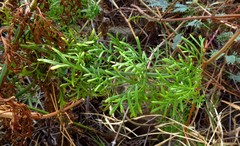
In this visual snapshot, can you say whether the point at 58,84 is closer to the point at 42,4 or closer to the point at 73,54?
the point at 73,54

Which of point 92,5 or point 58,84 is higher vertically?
point 92,5

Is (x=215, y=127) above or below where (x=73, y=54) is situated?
below

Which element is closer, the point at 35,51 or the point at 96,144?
the point at 35,51

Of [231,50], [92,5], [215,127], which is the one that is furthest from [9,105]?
[231,50]

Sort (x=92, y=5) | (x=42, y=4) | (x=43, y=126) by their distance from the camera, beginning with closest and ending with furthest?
(x=42, y=4) → (x=92, y=5) → (x=43, y=126)

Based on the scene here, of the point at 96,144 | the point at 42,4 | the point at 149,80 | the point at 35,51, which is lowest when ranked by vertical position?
the point at 96,144

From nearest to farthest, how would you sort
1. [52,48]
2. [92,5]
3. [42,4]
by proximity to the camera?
[52,48]
[42,4]
[92,5]

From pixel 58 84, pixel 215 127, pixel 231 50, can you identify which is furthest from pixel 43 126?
pixel 231 50

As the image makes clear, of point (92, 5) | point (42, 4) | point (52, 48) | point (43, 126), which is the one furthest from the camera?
point (43, 126)

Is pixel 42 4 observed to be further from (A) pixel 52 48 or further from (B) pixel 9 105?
(B) pixel 9 105
